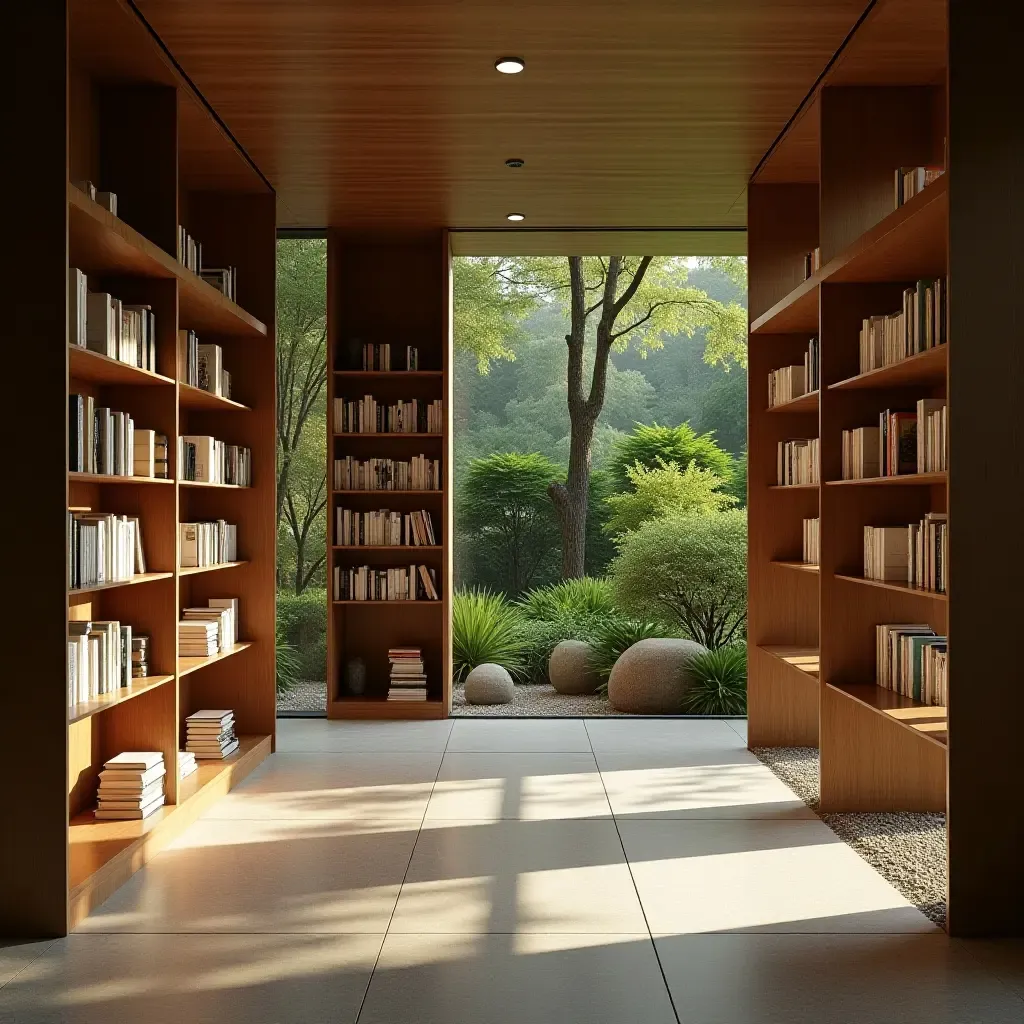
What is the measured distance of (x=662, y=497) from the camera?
11.3 metres

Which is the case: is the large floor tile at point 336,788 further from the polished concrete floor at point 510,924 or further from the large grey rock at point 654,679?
the large grey rock at point 654,679

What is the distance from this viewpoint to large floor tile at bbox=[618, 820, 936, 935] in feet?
12.1

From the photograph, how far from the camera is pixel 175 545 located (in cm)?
488

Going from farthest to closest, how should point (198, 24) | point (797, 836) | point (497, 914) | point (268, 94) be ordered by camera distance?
point (268, 94) → point (797, 836) → point (198, 24) → point (497, 914)

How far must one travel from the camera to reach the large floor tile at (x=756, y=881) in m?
3.70

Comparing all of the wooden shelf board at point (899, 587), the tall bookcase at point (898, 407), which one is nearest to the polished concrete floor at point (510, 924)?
the tall bookcase at point (898, 407)

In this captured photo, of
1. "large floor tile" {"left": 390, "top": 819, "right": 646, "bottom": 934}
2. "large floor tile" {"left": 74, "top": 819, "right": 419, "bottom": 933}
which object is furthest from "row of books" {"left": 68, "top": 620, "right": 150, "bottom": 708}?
"large floor tile" {"left": 390, "top": 819, "right": 646, "bottom": 934}

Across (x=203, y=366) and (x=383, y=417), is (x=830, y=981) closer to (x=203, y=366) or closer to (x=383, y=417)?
(x=203, y=366)

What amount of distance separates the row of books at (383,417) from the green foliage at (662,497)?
384cm

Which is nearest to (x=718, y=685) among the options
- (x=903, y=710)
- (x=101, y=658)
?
(x=903, y=710)

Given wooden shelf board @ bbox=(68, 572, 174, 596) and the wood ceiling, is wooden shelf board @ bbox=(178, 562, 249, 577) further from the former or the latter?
the wood ceiling
